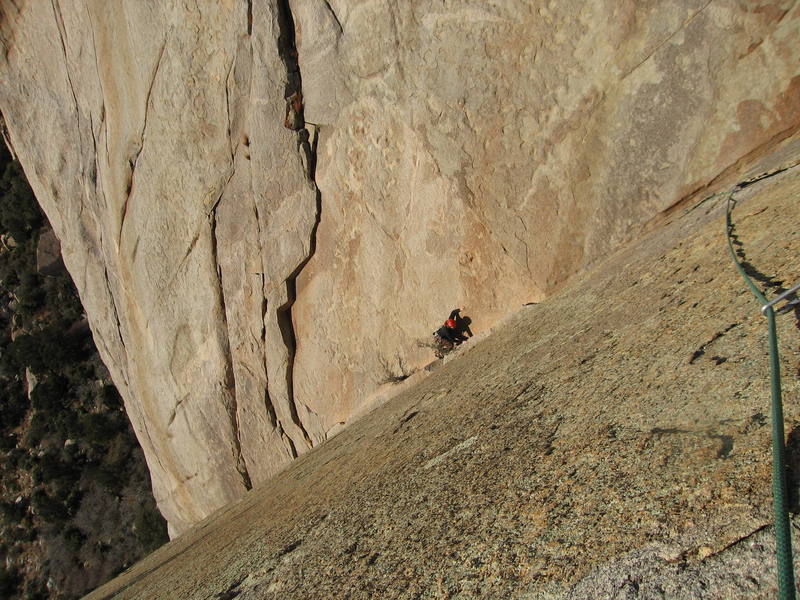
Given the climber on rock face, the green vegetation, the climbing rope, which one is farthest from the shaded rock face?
the green vegetation

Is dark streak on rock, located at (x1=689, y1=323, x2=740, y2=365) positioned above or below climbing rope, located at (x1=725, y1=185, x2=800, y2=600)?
above

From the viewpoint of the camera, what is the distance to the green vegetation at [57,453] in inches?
692

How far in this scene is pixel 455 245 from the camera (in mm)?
6695

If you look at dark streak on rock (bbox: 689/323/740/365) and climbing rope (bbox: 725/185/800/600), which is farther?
dark streak on rock (bbox: 689/323/740/365)

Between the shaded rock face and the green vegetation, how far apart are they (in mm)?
7039

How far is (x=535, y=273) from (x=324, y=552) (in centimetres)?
380

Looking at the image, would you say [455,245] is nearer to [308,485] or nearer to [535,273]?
[535,273]

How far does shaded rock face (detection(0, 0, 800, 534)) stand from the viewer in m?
5.30

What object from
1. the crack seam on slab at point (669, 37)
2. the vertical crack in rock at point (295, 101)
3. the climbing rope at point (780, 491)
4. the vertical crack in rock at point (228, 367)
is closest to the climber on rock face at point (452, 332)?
the vertical crack in rock at point (295, 101)

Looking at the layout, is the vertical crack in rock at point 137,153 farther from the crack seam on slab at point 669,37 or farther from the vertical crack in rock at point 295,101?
the crack seam on slab at point 669,37

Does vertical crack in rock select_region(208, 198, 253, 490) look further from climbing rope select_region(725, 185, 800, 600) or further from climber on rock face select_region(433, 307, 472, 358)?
climbing rope select_region(725, 185, 800, 600)

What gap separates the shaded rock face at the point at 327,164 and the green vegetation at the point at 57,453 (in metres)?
7.04

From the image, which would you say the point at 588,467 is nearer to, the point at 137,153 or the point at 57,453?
the point at 137,153

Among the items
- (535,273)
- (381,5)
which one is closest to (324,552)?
(535,273)
